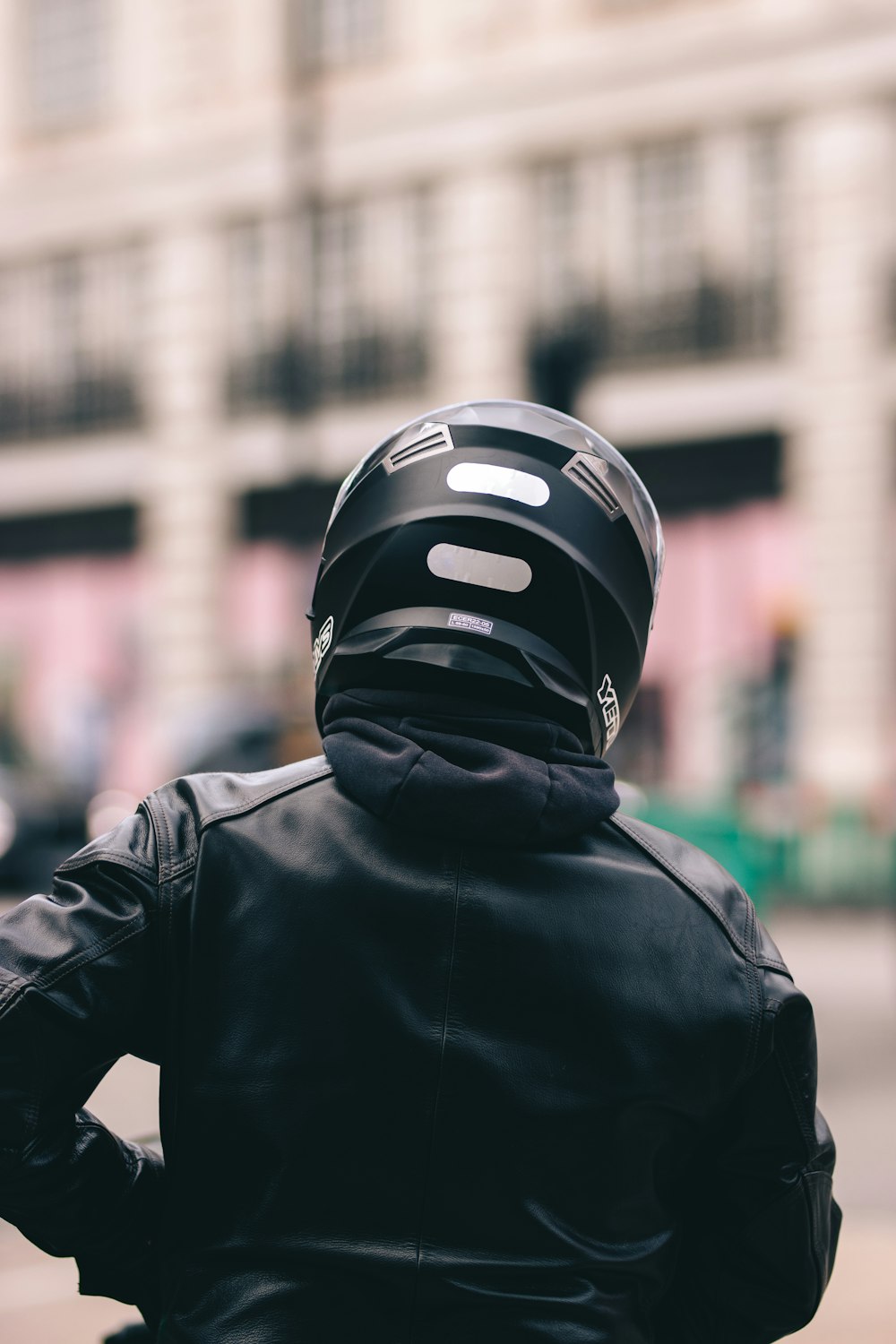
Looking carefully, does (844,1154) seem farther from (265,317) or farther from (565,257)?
(265,317)

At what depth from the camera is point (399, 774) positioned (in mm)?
Result: 1397

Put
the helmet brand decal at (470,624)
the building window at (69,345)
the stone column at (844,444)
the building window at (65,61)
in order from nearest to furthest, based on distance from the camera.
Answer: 1. the helmet brand decal at (470,624)
2. the stone column at (844,444)
3. the building window at (69,345)
4. the building window at (65,61)

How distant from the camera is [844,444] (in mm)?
17906

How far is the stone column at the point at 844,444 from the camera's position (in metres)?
17.6

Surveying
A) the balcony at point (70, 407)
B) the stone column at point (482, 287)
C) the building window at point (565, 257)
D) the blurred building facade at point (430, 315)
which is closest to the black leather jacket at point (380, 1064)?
the blurred building facade at point (430, 315)

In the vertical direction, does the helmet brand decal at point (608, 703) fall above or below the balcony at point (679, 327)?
above

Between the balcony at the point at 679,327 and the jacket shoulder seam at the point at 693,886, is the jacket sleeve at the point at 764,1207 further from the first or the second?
the balcony at the point at 679,327

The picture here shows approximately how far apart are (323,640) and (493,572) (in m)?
0.20

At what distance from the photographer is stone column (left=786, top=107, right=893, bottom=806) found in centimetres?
1761

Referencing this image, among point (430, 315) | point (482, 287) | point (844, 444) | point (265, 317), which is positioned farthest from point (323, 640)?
point (265, 317)

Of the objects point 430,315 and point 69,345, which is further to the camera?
point 69,345

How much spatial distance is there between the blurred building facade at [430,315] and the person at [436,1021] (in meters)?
14.4

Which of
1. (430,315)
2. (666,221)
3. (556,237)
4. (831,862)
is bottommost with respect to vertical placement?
(831,862)

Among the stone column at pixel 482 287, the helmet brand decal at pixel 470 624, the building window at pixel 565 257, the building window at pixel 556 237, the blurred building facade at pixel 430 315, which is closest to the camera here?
the helmet brand decal at pixel 470 624
